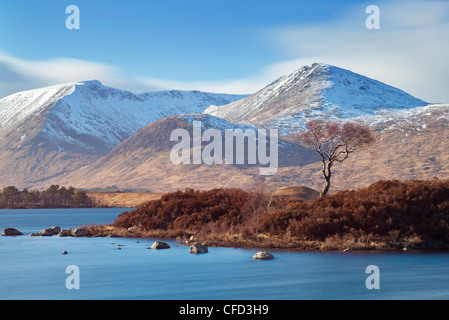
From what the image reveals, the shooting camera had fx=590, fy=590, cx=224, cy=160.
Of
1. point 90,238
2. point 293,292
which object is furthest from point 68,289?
point 90,238

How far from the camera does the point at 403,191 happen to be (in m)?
45.4

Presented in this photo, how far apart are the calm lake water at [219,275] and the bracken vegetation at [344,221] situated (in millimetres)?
2525

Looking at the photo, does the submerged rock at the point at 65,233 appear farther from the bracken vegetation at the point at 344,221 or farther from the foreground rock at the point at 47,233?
the bracken vegetation at the point at 344,221

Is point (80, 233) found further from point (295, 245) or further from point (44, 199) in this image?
point (44, 199)

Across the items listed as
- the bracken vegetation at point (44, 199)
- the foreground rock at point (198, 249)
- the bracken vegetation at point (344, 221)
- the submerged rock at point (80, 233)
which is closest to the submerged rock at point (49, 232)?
the submerged rock at point (80, 233)

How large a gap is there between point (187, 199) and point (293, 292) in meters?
32.8

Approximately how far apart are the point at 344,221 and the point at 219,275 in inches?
587

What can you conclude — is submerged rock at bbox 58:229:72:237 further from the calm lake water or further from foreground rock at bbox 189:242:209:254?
→ foreground rock at bbox 189:242:209:254

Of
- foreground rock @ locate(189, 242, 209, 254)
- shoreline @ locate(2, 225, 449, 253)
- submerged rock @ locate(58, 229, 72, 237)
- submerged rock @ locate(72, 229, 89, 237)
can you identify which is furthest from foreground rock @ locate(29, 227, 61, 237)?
foreground rock @ locate(189, 242, 209, 254)

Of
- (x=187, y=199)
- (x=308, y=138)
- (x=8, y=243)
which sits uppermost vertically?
(x=308, y=138)

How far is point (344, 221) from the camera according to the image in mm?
42281

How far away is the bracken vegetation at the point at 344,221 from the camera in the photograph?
41.0 m

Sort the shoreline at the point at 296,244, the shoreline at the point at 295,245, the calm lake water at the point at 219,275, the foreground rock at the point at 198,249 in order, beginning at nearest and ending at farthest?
the calm lake water at the point at 219,275 < the shoreline at the point at 295,245 < the shoreline at the point at 296,244 < the foreground rock at the point at 198,249

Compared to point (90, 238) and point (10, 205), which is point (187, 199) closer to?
point (90, 238)
